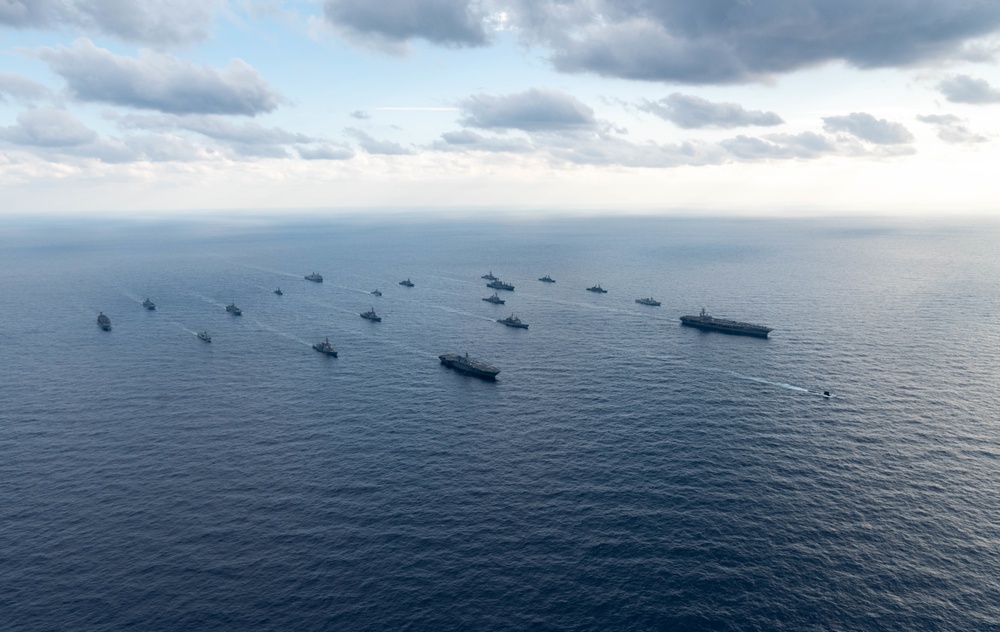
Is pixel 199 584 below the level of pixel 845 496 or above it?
below

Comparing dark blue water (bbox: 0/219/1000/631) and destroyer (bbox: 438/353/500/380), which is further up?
destroyer (bbox: 438/353/500/380)

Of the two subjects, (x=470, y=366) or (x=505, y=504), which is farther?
(x=470, y=366)

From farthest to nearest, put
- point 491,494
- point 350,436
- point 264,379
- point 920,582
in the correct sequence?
1. point 264,379
2. point 350,436
3. point 491,494
4. point 920,582

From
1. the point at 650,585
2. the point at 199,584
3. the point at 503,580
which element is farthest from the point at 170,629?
the point at 650,585

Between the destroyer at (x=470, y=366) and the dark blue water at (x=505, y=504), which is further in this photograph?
the destroyer at (x=470, y=366)

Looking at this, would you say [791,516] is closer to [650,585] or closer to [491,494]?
[650,585]

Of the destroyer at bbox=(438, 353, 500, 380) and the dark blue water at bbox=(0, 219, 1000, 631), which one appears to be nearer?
the dark blue water at bbox=(0, 219, 1000, 631)

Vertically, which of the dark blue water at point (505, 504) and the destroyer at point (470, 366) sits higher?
the destroyer at point (470, 366)

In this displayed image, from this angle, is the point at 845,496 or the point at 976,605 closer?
the point at 976,605
